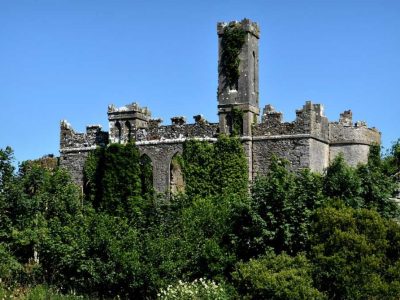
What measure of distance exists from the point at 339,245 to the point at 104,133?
19.6 meters

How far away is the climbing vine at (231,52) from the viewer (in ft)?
124

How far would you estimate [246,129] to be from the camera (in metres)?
36.9

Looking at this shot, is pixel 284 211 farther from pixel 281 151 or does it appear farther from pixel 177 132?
pixel 177 132

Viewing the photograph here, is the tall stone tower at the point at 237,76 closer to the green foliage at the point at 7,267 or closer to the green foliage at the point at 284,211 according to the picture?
the green foliage at the point at 284,211

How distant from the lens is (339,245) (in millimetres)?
24156

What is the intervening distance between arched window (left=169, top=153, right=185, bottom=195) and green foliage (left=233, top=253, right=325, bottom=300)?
1368 centimetres

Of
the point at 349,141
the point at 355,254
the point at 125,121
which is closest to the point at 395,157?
the point at 349,141

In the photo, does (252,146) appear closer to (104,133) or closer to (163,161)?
(163,161)

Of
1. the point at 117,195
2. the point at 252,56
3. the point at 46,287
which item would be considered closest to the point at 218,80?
the point at 252,56

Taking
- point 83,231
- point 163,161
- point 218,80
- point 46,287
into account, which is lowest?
point 46,287

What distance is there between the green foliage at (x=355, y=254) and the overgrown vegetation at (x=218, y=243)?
0.10 feet

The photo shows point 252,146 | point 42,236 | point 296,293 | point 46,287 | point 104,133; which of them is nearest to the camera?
point 296,293

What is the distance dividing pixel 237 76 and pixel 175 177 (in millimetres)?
5755

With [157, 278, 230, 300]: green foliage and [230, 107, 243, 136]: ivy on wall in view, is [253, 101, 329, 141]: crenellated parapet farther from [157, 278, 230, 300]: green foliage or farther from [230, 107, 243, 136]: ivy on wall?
[157, 278, 230, 300]: green foliage
